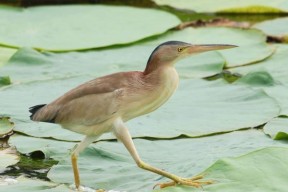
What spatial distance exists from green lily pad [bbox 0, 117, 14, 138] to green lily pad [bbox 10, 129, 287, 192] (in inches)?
1.6

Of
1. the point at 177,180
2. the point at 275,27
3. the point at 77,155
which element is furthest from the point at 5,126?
the point at 275,27

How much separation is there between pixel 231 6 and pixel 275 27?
0.68m

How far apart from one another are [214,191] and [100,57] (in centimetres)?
243

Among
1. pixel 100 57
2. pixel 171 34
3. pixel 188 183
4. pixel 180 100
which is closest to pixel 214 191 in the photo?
pixel 188 183

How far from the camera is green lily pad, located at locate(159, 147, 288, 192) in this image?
9.86 ft

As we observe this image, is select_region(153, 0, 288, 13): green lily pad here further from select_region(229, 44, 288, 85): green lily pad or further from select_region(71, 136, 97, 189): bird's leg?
select_region(71, 136, 97, 189): bird's leg

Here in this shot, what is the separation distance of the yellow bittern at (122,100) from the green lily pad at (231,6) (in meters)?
3.34

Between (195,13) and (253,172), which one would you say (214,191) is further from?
(195,13)

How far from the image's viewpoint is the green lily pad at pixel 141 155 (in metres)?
3.48

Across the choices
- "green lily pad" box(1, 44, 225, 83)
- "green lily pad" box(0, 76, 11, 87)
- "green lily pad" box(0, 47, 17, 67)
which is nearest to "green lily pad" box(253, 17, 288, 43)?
"green lily pad" box(1, 44, 225, 83)

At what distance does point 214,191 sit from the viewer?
3.00 metres

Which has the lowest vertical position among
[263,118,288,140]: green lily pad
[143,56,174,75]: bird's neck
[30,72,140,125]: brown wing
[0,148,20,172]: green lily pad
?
[0,148,20,172]: green lily pad

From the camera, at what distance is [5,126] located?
410cm

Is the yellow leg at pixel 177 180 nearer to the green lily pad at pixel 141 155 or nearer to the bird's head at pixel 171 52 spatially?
the green lily pad at pixel 141 155
